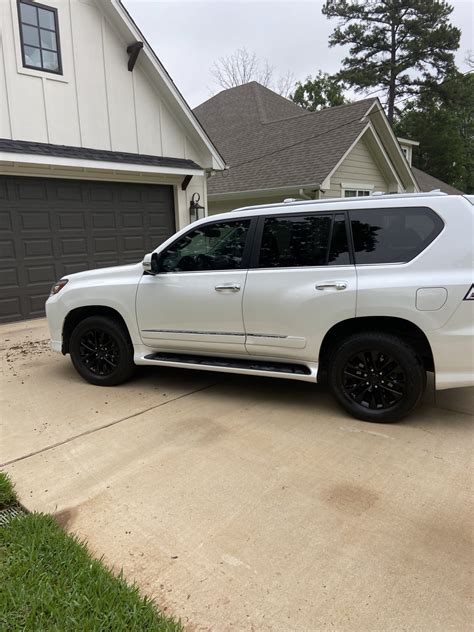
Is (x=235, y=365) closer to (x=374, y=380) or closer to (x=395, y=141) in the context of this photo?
(x=374, y=380)

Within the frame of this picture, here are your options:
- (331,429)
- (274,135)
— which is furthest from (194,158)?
(331,429)

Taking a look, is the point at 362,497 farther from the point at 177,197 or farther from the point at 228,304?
the point at 177,197

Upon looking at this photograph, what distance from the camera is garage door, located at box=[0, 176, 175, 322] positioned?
8.27 m

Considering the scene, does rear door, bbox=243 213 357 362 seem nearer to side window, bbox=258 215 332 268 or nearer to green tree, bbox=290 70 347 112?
side window, bbox=258 215 332 268

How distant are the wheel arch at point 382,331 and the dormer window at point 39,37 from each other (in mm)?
7494

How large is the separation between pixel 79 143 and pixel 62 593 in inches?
330

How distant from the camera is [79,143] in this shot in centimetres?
880

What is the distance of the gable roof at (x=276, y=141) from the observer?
12.7 m

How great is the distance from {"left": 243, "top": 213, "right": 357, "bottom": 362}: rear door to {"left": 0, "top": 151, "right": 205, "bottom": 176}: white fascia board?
17.4 ft

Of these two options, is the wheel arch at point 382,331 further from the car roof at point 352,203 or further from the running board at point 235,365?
the car roof at point 352,203

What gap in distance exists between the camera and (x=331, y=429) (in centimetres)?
386

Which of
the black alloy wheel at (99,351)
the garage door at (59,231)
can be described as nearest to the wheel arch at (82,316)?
the black alloy wheel at (99,351)

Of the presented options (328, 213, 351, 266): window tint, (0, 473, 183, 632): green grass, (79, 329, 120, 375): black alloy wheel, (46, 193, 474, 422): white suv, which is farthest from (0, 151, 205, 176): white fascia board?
(0, 473, 183, 632): green grass

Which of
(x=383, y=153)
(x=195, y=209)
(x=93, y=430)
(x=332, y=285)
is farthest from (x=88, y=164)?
(x=383, y=153)
